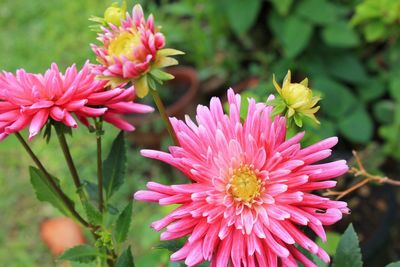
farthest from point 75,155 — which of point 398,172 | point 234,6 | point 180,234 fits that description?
point 180,234

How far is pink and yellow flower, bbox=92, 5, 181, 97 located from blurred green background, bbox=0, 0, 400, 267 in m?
0.85

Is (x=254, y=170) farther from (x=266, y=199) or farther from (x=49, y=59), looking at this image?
(x=49, y=59)

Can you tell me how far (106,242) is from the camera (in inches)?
28.2

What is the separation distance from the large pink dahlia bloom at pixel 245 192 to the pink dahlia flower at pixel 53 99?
0.07 metres

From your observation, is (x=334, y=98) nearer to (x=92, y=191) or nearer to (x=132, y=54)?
(x=92, y=191)

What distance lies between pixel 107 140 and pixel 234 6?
0.65 m

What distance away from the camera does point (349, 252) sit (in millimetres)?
716

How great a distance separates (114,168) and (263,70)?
1.37 metres

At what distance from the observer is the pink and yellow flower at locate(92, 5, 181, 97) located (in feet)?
1.95

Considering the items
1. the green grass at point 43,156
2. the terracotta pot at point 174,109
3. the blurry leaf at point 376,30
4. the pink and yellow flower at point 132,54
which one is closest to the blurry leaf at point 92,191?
the pink and yellow flower at point 132,54

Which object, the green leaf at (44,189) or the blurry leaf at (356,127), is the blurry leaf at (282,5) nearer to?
the blurry leaf at (356,127)

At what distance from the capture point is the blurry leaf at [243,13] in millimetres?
1872

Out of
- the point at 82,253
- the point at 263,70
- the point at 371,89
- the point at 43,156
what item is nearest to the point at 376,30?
the point at 371,89

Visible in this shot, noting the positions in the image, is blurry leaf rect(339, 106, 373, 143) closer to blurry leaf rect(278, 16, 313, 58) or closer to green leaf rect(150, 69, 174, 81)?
blurry leaf rect(278, 16, 313, 58)
